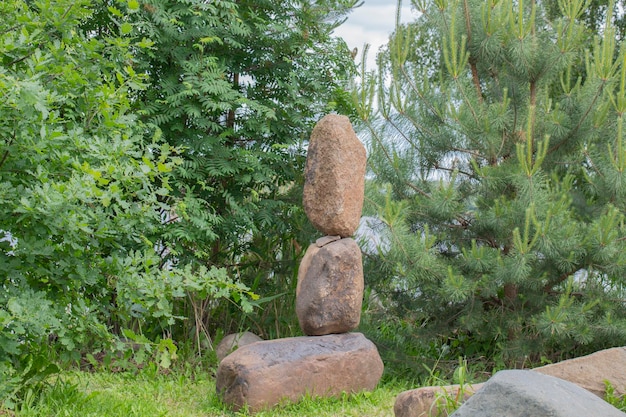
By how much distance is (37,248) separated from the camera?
12.0 feet

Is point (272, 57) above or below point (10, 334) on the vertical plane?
above

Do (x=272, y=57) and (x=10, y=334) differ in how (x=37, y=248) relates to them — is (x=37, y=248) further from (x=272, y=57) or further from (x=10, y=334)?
(x=272, y=57)

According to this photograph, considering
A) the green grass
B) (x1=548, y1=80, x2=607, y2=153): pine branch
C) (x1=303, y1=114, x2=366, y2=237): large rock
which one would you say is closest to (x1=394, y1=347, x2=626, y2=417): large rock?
the green grass

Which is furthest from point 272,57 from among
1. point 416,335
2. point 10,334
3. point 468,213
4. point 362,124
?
point 10,334

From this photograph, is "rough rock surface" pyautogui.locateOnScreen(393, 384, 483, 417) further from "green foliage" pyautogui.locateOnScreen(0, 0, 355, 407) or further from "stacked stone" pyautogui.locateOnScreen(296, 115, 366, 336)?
"stacked stone" pyautogui.locateOnScreen(296, 115, 366, 336)

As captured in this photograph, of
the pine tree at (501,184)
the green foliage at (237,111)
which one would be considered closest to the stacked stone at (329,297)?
the pine tree at (501,184)

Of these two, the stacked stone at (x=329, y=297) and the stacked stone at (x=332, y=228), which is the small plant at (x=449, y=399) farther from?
the stacked stone at (x=332, y=228)

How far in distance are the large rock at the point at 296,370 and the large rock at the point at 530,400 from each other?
7.59ft

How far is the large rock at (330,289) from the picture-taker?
17.6 ft

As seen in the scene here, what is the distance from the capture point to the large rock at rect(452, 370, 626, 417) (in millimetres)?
2650

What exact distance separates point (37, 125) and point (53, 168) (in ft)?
0.97

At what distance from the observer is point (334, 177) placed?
5367 mm

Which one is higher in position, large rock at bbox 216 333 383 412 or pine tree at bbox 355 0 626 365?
pine tree at bbox 355 0 626 365

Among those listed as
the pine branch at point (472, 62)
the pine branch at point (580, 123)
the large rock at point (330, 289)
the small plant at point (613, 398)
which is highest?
the pine branch at point (472, 62)
